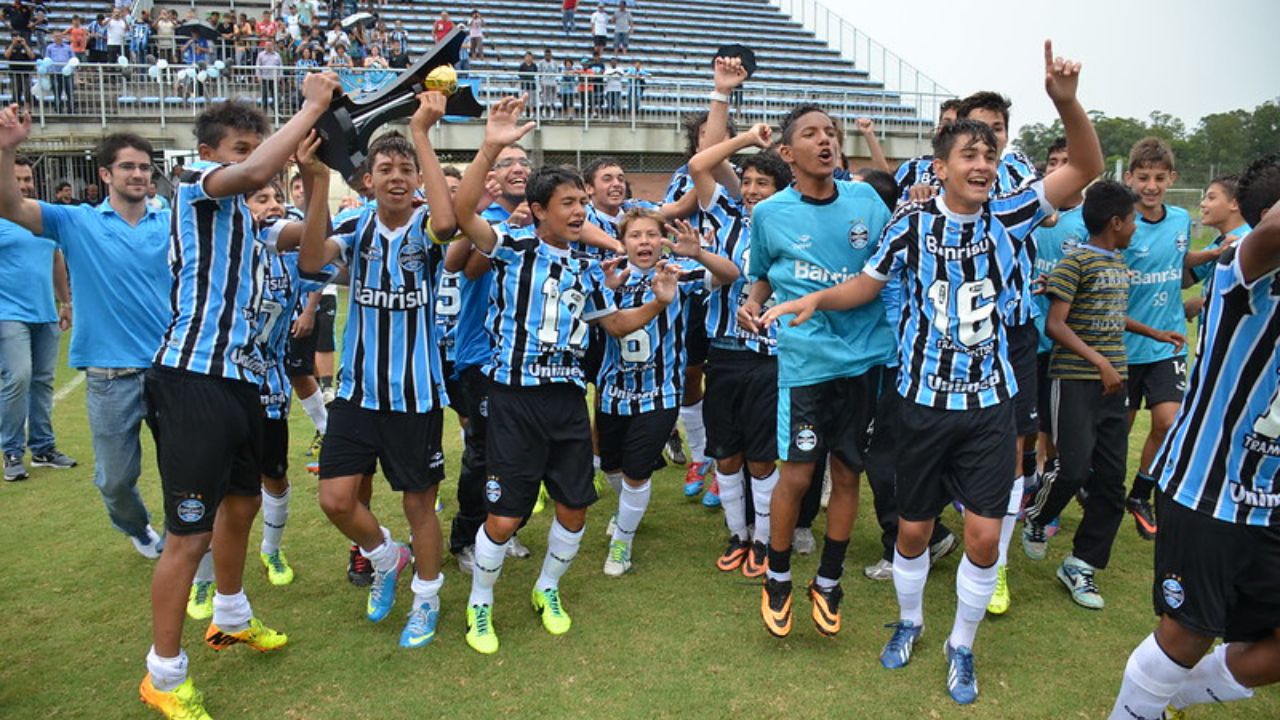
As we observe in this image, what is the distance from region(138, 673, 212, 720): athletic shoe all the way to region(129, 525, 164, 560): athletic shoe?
196 cm

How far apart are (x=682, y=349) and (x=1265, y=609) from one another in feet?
10.1

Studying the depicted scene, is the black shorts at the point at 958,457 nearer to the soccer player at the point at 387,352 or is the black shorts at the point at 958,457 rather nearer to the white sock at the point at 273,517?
the soccer player at the point at 387,352

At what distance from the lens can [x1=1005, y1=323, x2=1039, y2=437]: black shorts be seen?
4.83 metres

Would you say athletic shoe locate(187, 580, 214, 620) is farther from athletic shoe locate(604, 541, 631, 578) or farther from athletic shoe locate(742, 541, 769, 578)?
athletic shoe locate(742, 541, 769, 578)

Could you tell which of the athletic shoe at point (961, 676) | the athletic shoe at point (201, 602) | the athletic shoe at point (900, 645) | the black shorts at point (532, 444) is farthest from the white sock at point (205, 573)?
the athletic shoe at point (961, 676)

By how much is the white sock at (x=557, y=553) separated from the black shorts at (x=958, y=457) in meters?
1.66

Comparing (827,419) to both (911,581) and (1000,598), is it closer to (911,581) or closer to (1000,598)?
(911,581)

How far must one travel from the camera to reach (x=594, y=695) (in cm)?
402

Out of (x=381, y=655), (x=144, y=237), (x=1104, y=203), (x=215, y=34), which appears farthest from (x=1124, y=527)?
(x=215, y=34)

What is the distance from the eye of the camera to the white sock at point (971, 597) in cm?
402

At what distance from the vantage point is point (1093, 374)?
5.06 m

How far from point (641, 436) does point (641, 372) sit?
357 mm

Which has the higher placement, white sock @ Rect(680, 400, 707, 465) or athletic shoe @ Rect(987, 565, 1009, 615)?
white sock @ Rect(680, 400, 707, 465)

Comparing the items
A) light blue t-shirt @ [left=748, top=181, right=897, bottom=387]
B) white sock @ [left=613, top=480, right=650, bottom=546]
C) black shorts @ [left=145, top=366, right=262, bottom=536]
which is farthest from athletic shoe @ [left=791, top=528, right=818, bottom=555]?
black shorts @ [left=145, top=366, right=262, bottom=536]
